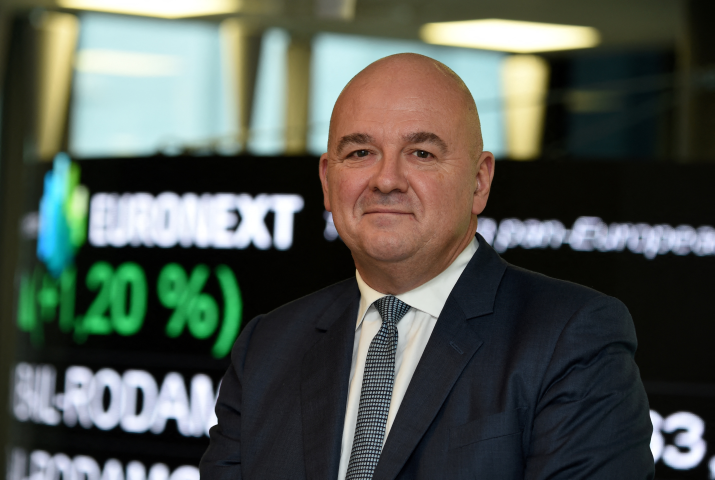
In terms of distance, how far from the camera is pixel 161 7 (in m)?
6.68

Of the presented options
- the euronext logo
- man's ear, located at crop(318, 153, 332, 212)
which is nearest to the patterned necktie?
man's ear, located at crop(318, 153, 332, 212)

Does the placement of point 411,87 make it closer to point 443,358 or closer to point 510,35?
point 443,358

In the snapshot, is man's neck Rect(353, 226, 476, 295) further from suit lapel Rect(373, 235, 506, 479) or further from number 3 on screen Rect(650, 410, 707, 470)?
number 3 on screen Rect(650, 410, 707, 470)

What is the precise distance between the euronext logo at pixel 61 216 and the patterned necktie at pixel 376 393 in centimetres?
221

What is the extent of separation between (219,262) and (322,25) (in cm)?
447

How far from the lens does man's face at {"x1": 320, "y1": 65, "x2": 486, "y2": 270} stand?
1.38 metres

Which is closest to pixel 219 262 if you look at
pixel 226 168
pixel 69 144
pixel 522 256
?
pixel 226 168

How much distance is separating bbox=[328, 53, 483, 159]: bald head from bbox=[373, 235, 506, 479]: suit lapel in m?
0.23

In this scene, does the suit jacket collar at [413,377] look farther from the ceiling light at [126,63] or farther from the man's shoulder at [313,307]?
the ceiling light at [126,63]

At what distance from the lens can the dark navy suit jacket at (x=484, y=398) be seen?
119cm

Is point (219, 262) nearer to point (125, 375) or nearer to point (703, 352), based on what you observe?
point (125, 375)

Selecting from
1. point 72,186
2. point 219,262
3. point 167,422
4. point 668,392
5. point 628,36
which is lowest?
point 167,422

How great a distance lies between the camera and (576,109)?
744cm

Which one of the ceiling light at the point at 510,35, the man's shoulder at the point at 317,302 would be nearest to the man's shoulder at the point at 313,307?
the man's shoulder at the point at 317,302
